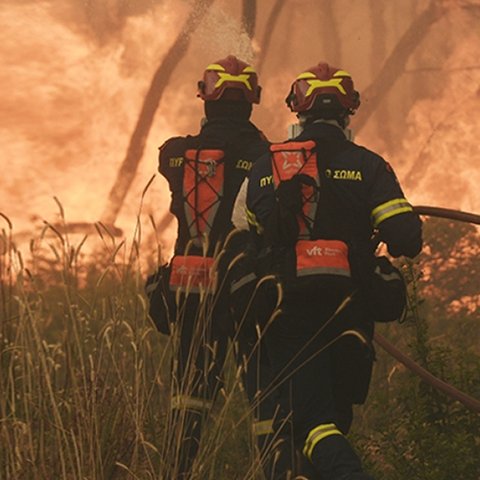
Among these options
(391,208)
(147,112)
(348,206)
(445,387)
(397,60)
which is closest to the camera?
(391,208)

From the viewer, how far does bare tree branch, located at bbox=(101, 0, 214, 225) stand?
41.6 feet

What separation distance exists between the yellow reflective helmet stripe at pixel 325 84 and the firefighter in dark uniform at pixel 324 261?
2 cm

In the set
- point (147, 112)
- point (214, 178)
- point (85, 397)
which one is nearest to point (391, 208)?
point (214, 178)

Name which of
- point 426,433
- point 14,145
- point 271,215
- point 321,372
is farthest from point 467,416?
point 14,145

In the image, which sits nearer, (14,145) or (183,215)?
(183,215)

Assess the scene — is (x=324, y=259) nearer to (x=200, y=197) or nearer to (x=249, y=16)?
(x=200, y=197)

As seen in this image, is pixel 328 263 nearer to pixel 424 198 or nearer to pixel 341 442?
pixel 341 442

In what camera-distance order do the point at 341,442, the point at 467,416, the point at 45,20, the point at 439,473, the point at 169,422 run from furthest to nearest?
the point at 45,20 → the point at 467,416 → the point at 439,473 → the point at 341,442 → the point at 169,422

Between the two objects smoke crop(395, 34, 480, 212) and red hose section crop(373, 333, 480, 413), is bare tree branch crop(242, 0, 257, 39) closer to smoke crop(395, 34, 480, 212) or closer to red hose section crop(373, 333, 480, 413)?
smoke crop(395, 34, 480, 212)

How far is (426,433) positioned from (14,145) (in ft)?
29.0

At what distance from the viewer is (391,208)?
4781 millimetres

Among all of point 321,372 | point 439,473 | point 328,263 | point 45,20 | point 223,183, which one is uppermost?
point 45,20

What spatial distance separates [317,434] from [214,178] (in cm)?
121

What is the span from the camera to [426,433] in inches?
212
